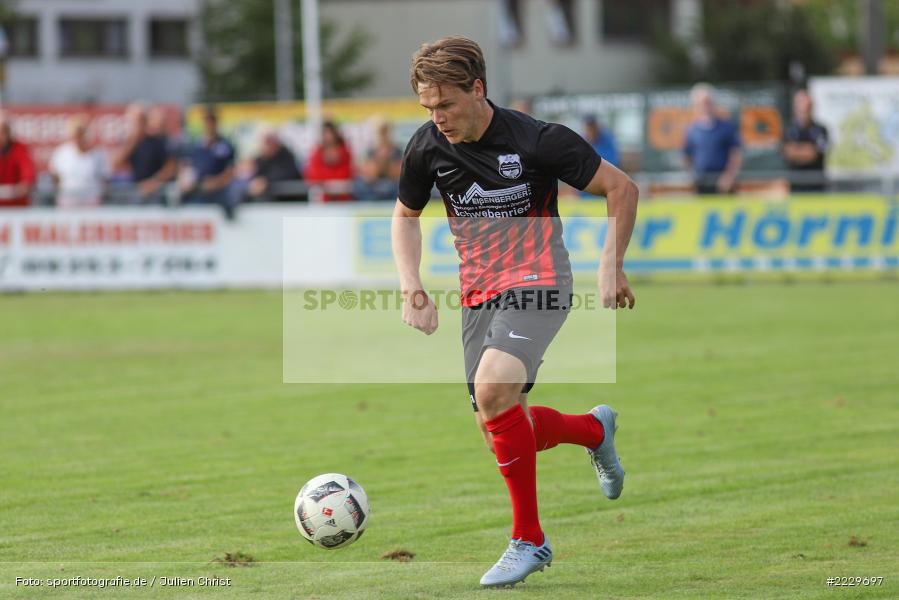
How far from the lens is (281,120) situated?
126 feet

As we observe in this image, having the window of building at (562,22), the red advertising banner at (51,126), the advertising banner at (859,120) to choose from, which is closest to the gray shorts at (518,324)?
the advertising banner at (859,120)

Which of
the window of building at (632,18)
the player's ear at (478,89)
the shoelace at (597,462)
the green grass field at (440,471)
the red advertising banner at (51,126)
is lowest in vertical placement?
the green grass field at (440,471)

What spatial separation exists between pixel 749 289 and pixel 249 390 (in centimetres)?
933

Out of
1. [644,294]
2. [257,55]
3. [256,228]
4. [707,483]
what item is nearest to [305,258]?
[256,228]

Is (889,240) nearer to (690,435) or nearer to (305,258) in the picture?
(305,258)

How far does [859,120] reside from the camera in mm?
27922

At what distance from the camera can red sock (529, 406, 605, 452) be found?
22.2 ft

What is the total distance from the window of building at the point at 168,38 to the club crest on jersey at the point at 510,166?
56.4m

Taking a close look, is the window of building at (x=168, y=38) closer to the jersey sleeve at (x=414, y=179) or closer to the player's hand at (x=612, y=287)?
the jersey sleeve at (x=414, y=179)

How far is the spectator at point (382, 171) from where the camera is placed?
2102cm

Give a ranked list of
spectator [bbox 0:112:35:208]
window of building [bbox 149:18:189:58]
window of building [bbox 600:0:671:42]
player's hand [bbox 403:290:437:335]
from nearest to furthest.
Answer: player's hand [bbox 403:290:437:335]
spectator [bbox 0:112:35:208]
window of building [bbox 600:0:671:42]
window of building [bbox 149:18:189:58]

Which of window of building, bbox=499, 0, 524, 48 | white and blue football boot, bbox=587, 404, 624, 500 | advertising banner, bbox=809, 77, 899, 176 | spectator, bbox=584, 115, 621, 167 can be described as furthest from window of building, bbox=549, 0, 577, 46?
white and blue football boot, bbox=587, 404, 624, 500

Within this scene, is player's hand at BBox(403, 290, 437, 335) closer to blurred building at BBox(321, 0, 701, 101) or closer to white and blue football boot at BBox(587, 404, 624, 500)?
white and blue football boot at BBox(587, 404, 624, 500)

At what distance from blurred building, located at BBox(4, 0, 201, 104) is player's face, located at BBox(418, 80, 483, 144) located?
168 ft
